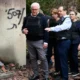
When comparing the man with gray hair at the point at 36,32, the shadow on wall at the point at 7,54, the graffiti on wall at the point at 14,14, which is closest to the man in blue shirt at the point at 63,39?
the man with gray hair at the point at 36,32

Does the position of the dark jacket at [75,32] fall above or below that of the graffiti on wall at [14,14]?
below

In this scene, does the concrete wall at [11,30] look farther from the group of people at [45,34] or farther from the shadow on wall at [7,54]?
the group of people at [45,34]

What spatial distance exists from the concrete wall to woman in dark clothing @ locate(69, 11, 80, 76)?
1521 millimetres

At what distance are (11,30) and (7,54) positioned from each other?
0.67m

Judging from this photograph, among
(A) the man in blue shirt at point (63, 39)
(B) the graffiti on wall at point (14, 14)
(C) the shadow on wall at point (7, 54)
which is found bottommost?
(C) the shadow on wall at point (7, 54)

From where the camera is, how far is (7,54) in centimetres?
845

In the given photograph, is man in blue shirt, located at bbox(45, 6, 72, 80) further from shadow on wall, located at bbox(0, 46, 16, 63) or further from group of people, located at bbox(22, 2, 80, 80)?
shadow on wall, located at bbox(0, 46, 16, 63)

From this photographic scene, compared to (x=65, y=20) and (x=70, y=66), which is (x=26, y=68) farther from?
(x=65, y=20)

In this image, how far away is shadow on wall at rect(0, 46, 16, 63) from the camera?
840cm

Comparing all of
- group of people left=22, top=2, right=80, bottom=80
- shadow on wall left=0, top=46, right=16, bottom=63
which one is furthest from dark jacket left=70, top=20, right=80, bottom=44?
shadow on wall left=0, top=46, right=16, bottom=63

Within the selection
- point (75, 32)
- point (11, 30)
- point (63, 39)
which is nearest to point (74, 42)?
point (75, 32)

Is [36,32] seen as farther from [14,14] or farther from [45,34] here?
[14,14]

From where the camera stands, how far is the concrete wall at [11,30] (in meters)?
8.29

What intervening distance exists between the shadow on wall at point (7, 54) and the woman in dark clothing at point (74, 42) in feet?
5.47
